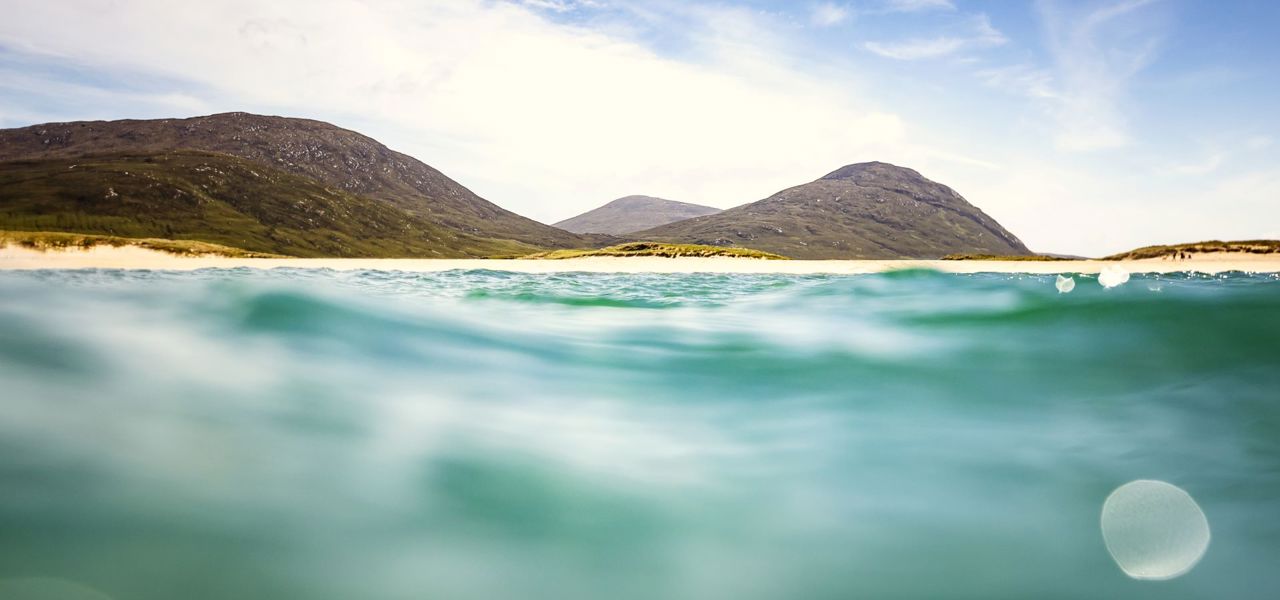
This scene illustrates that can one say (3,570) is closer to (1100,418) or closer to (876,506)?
(876,506)

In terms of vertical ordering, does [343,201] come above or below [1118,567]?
above

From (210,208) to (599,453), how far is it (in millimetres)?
156735

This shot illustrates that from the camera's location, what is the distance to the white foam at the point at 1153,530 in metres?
4.86

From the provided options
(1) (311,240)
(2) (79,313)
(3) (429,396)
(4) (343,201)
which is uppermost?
(4) (343,201)

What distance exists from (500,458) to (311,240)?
15099 cm

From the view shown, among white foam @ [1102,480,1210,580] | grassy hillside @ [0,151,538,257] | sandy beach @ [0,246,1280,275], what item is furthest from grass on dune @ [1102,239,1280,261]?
grassy hillside @ [0,151,538,257]

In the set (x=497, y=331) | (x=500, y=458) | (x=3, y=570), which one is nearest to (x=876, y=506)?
(x=500, y=458)

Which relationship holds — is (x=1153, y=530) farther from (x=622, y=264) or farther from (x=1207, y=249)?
(x=1207, y=249)

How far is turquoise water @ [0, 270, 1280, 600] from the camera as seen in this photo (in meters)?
4.54

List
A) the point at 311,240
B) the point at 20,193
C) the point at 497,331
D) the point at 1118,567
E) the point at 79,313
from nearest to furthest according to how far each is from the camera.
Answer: the point at 1118,567, the point at 79,313, the point at 497,331, the point at 20,193, the point at 311,240

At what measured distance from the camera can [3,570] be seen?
4016 millimetres

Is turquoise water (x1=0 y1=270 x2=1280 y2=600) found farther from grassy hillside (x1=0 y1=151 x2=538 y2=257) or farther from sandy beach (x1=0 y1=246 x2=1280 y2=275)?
grassy hillside (x1=0 y1=151 x2=538 y2=257)

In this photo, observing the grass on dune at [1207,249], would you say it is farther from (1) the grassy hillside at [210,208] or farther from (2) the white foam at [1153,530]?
(1) the grassy hillside at [210,208]

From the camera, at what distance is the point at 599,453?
6621 millimetres
